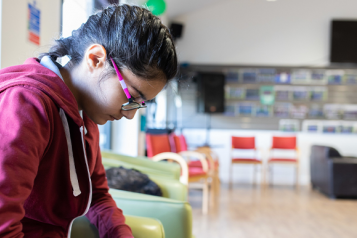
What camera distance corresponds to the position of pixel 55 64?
798mm

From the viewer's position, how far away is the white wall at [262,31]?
6.58 meters

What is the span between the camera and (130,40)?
75cm

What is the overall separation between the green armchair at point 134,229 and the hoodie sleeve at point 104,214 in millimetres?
21

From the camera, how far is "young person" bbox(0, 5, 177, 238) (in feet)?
2.07

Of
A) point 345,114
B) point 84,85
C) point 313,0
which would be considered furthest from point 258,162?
point 84,85

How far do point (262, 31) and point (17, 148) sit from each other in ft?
22.0

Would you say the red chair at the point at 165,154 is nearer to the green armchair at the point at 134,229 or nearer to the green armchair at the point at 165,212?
the green armchair at the point at 165,212

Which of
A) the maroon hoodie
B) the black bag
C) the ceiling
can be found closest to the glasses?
the maroon hoodie

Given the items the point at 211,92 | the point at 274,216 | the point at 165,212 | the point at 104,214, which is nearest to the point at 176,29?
the point at 211,92

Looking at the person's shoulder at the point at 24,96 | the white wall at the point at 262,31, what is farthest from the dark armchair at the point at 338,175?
the person's shoulder at the point at 24,96

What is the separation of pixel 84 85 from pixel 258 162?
4923 millimetres

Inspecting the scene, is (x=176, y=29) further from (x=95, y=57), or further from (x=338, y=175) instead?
(x=95, y=57)

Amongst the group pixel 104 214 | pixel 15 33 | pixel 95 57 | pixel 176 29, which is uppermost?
pixel 176 29

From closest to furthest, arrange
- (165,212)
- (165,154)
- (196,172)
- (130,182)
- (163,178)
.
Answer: (165,212) < (130,182) < (163,178) < (165,154) < (196,172)
